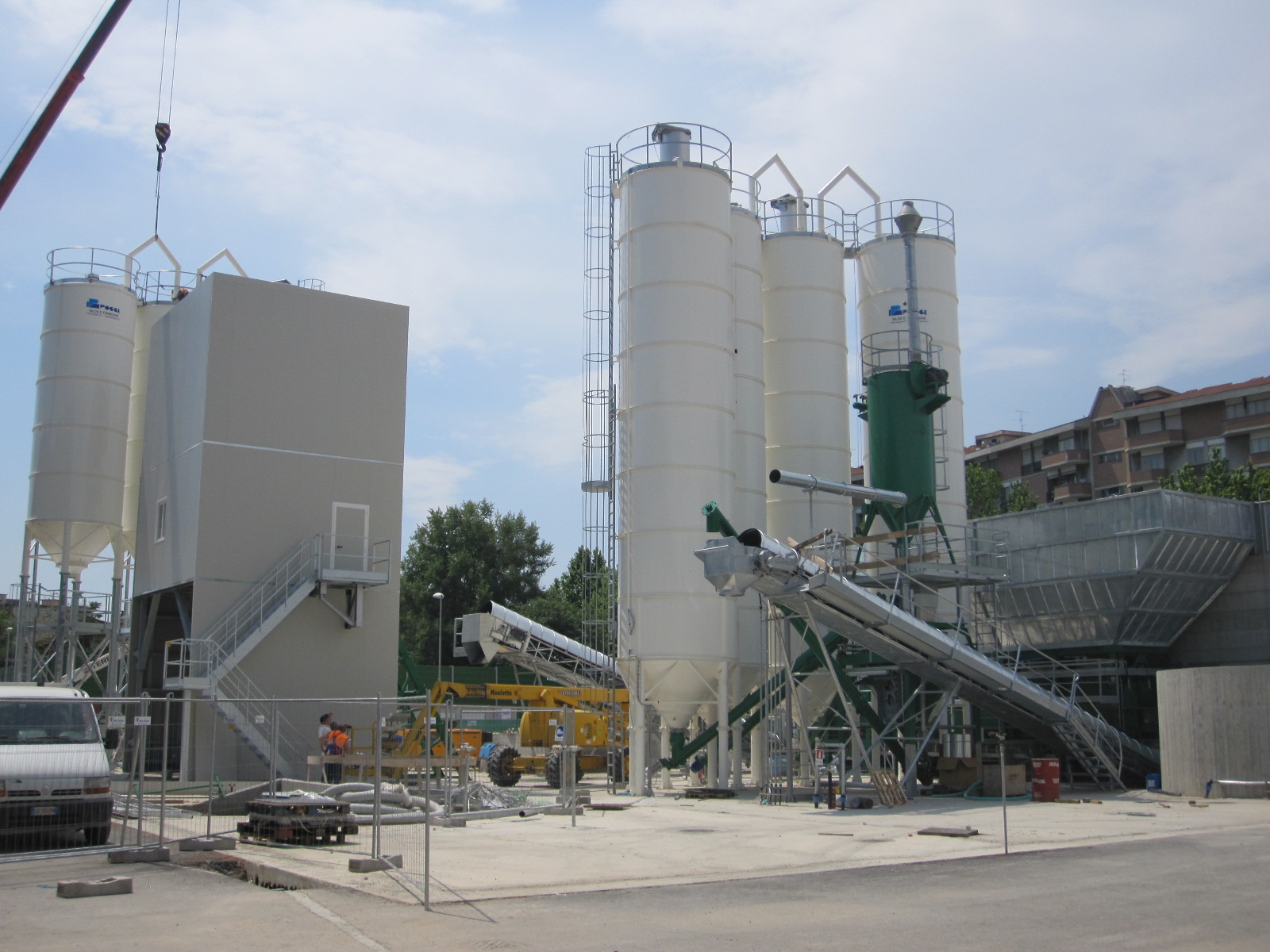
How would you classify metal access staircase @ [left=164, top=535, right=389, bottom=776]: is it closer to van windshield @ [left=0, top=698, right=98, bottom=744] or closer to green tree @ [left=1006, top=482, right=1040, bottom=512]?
van windshield @ [left=0, top=698, right=98, bottom=744]

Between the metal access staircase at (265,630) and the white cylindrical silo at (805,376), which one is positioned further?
the white cylindrical silo at (805,376)

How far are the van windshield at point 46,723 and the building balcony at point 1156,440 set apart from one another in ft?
222

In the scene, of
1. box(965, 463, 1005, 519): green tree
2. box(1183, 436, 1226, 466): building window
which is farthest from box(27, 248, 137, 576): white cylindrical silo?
box(1183, 436, 1226, 466): building window

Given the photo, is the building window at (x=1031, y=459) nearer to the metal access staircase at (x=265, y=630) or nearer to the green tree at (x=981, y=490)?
the green tree at (x=981, y=490)

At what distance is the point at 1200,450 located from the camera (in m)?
69.6

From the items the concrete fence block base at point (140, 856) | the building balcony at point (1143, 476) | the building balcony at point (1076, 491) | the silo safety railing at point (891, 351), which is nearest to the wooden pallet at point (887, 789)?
the silo safety railing at point (891, 351)

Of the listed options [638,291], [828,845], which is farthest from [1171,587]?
[828,845]

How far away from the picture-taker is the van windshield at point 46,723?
16047 mm

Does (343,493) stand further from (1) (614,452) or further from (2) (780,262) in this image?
(2) (780,262)

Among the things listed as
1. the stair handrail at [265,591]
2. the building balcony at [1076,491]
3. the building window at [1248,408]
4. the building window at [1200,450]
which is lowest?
the stair handrail at [265,591]

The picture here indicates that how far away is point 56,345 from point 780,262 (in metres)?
23.1

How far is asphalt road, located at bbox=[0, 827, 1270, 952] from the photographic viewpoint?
9.41 meters

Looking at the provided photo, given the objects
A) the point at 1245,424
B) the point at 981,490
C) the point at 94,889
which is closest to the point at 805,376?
the point at 94,889

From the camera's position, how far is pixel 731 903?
1144 cm
